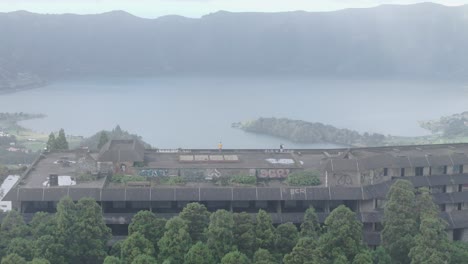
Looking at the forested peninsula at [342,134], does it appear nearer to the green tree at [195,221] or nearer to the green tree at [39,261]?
the green tree at [195,221]

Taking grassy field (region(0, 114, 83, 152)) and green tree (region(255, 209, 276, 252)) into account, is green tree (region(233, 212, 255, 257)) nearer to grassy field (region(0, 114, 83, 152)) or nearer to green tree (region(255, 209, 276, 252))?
green tree (region(255, 209, 276, 252))

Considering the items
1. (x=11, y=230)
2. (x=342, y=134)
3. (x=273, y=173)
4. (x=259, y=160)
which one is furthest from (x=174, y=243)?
(x=342, y=134)

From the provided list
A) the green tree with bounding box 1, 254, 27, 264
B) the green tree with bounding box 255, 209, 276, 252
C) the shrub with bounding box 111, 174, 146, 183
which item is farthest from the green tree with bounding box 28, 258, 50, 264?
the shrub with bounding box 111, 174, 146, 183

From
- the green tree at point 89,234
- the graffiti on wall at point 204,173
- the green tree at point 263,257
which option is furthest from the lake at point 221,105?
the green tree at point 263,257

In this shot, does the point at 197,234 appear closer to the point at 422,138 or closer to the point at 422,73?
the point at 422,138

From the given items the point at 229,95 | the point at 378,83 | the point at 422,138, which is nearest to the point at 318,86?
the point at 378,83

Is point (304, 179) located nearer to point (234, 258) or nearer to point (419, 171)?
point (419, 171)
